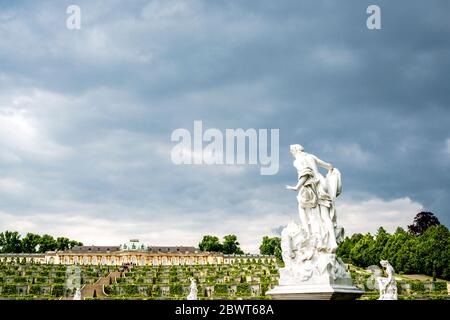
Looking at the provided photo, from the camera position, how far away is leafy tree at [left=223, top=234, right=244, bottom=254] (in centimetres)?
15550

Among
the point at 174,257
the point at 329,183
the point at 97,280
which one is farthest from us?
the point at 174,257

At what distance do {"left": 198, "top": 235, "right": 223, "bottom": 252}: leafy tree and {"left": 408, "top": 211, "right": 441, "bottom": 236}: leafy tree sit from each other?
234 ft

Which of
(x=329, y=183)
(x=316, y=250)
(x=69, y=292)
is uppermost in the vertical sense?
(x=329, y=183)

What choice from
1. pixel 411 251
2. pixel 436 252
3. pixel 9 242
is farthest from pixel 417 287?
pixel 9 242

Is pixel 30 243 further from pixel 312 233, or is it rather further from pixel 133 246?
pixel 312 233

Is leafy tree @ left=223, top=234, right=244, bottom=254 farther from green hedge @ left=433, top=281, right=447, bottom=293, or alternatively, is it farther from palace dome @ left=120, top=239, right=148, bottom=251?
green hedge @ left=433, top=281, right=447, bottom=293

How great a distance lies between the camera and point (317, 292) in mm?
14172

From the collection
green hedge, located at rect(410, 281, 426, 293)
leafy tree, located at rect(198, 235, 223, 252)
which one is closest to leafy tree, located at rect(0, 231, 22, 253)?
leafy tree, located at rect(198, 235, 223, 252)

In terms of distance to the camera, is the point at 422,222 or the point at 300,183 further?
the point at 422,222

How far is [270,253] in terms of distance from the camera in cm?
14350

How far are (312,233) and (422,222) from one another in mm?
83404
